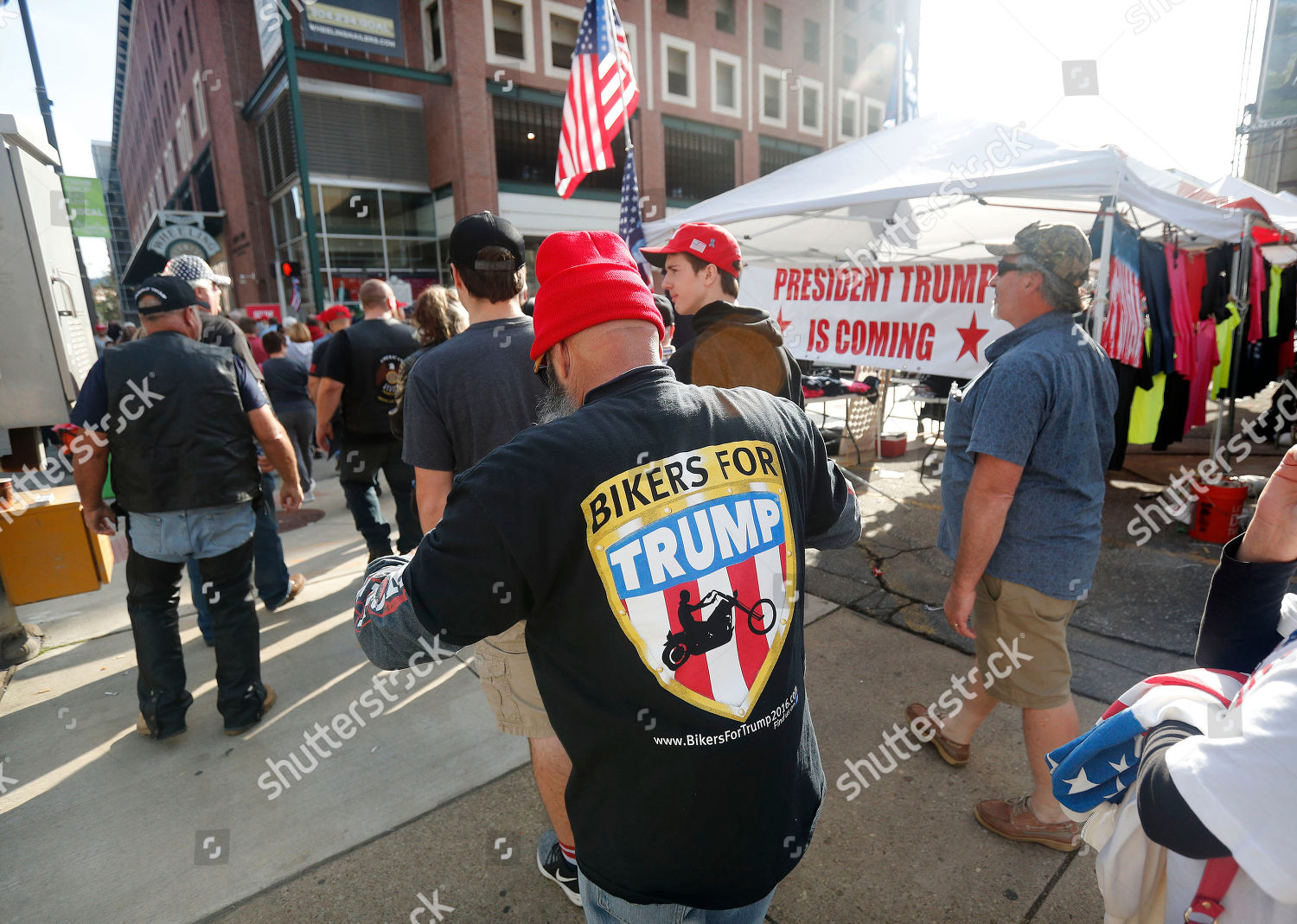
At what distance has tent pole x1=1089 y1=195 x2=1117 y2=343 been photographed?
375cm

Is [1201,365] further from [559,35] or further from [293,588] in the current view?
[559,35]

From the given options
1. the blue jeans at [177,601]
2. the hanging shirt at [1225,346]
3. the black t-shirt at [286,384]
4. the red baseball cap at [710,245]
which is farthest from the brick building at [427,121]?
the red baseball cap at [710,245]

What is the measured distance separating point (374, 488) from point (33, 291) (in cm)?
199

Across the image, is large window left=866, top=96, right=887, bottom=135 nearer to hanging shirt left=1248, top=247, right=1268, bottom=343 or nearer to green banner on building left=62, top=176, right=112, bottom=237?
hanging shirt left=1248, top=247, right=1268, bottom=343

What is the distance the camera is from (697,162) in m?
24.2

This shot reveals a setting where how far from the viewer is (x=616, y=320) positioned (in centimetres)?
→ 121

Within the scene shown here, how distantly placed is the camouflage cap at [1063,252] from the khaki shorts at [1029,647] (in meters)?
1.06

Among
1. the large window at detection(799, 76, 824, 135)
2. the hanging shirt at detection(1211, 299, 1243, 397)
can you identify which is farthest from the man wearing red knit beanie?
the large window at detection(799, 76, 824, 135)

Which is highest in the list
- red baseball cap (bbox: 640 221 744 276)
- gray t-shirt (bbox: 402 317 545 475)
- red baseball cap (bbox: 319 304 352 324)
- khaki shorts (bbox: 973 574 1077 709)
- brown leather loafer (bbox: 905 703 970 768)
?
red baseball cap (bbox: 640 221 744 276)

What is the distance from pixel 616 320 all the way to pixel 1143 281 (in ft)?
19.0

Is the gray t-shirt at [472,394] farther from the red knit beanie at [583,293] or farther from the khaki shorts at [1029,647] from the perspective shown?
the khaki shorts at [1029,647]

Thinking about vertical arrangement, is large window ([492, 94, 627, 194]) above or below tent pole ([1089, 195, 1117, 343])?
above

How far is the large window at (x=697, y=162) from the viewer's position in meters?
23.5

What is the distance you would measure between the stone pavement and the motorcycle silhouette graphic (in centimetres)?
148
